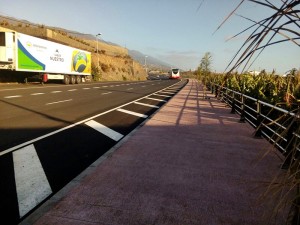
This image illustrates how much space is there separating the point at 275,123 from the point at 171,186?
3.01m

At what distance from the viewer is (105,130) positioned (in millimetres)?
9695

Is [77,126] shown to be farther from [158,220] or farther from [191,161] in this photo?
[158,220]

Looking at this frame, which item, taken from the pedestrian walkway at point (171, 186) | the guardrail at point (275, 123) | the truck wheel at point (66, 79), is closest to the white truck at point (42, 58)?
the truck wheel at point (66, 79)

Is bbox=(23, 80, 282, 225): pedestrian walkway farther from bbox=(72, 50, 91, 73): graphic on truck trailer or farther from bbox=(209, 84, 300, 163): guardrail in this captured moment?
bbox=(72, 50, 91, 73): graphic on truck trailer

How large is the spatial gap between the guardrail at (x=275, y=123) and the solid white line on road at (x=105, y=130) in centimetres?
293

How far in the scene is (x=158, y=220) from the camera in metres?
3.72

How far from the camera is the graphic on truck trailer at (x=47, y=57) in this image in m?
25.7

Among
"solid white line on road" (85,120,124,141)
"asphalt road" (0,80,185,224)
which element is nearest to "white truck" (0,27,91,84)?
"asphalt road" (0,80,185,224)

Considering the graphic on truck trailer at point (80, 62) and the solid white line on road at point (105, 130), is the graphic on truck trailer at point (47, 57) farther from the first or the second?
the solid white line on road at point (105, 130)

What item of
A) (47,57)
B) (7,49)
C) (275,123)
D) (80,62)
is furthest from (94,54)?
(275,123)

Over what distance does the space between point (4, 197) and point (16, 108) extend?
9.66 m

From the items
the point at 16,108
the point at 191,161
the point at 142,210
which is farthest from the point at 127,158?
the point at 16,108

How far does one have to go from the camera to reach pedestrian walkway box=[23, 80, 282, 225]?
3799mm

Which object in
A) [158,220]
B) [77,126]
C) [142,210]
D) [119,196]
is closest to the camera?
[158,220]
